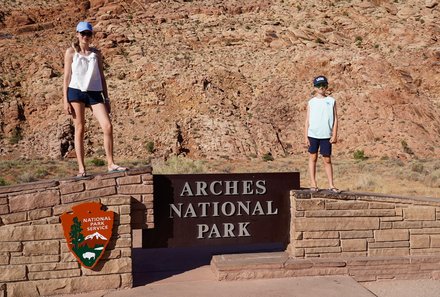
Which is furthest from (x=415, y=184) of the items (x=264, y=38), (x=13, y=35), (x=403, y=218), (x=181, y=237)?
(x=13, y=35)

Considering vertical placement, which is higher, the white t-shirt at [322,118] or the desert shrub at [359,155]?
the white t-shirt at [322,118]

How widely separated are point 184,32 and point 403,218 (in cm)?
3831

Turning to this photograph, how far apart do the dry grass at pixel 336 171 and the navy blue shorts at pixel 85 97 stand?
11.9 m

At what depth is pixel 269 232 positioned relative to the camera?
6.42 meters

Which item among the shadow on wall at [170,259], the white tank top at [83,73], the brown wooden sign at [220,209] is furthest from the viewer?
the shadow on wall at [170,259]

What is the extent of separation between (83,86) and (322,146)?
351 centimetres

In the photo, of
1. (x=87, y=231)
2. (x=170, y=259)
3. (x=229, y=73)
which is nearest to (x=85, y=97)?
(x=87, y=231)

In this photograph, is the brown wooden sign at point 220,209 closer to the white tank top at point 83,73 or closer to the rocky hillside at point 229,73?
the white tank top at point 83,73

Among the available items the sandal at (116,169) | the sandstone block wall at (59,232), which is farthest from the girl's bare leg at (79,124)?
the sandstone block wall at (59,232)

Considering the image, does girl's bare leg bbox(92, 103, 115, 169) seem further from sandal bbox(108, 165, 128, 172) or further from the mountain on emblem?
the mountain on emblem

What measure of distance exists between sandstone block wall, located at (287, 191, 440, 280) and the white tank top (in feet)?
10.5

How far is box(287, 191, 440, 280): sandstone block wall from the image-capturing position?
20.2ft

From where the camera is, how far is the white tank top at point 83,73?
5684 millimetres

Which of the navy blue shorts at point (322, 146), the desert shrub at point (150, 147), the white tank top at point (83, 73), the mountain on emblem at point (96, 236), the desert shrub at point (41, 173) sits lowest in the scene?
the desert shrub at point (41, 173)
